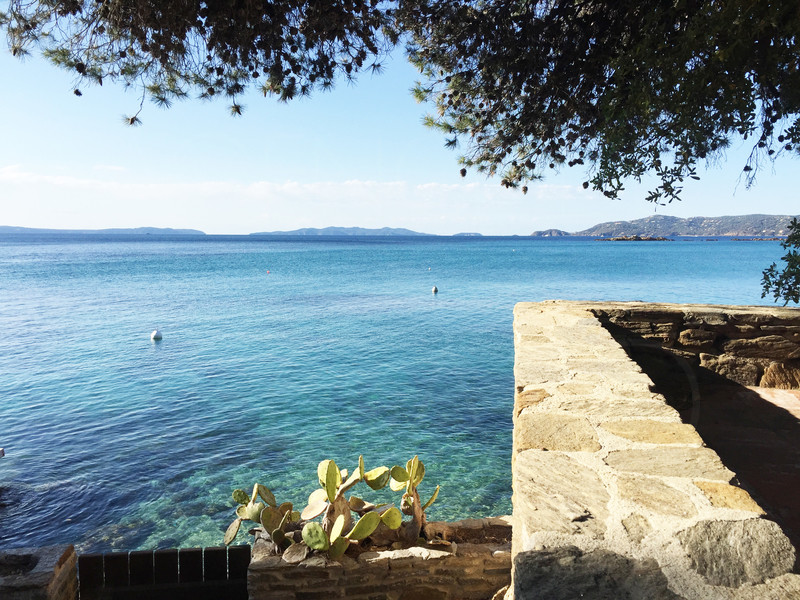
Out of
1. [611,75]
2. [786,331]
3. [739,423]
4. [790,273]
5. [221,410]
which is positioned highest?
[611,75]

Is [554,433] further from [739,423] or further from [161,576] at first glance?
[161,576]

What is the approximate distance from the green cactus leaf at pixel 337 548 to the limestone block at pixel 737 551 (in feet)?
7.50

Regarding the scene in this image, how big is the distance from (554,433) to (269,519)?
215 cm

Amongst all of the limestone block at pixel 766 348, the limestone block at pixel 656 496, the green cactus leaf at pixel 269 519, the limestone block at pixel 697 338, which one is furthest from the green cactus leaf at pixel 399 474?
the limestone block at pixel 766 348

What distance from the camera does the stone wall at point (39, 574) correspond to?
333 centimetres

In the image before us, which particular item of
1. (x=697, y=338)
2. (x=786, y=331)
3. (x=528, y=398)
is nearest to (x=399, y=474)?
(x=528, y=398)

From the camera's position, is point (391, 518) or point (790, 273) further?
point (790, 273)

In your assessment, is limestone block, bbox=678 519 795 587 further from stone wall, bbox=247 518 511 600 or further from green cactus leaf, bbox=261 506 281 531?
green cactus leaf, bbox=261 506 281 531

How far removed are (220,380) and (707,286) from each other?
1394 inches

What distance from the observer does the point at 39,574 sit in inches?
134

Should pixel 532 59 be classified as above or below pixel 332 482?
above

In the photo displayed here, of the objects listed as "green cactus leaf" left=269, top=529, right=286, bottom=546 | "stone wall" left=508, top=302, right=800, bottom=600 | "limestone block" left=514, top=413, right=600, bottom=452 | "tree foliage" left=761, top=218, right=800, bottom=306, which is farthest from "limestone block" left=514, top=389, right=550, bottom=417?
"tree foliage" left=761, top=218, right=800, bottom=306

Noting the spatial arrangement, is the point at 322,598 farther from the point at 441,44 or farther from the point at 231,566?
the point at 441,44

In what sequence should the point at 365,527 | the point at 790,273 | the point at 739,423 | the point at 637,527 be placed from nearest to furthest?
the point at 637,527, the point at 365,527, the point at 790,273, the point at 739,423
